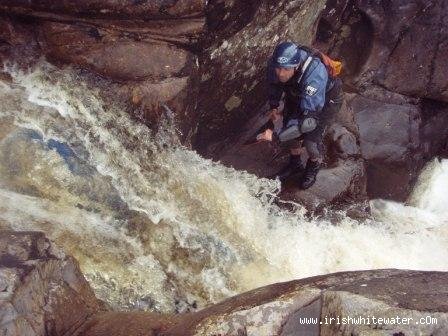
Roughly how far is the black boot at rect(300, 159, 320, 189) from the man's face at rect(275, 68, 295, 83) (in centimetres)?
153

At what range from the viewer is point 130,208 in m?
4.53

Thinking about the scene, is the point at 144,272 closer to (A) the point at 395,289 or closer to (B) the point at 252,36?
(A) the point at 395,289

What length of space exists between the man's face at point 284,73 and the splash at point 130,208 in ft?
4.30

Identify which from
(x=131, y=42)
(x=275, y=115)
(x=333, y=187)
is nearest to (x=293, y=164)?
(x=333, y=187)

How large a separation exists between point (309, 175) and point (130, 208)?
8.65 feet

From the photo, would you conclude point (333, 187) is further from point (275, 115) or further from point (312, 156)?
point (275, 115)

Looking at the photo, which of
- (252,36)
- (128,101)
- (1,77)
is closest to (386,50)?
(252,36)

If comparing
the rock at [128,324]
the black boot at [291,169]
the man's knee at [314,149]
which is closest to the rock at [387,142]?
the black boot at [291,169]

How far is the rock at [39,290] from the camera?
2900 mm

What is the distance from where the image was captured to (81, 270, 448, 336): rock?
2.85 m

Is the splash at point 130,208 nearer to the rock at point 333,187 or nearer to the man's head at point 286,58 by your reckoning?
the rock at point 333,187

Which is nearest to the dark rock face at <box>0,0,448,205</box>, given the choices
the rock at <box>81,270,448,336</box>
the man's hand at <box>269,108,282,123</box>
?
the man's hand at <box>269,108,282,123</box>

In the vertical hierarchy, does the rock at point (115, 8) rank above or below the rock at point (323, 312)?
above

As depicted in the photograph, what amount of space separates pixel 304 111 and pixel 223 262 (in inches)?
72.2
